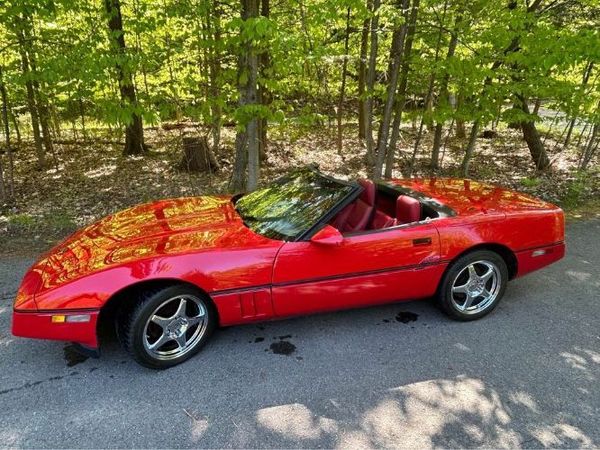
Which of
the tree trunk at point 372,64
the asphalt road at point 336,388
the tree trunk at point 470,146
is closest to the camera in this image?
the asphalt road at point 336,388

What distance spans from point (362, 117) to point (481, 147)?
3469mm

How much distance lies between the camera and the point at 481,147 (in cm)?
1166

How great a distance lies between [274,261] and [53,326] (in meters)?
1.43

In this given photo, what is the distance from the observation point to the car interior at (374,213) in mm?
3361

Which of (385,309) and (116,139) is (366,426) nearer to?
(385,309)

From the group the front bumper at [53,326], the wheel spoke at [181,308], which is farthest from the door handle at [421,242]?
the front bumper at [53,326]

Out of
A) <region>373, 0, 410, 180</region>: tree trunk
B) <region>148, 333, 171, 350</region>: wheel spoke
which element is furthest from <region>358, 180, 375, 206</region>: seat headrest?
<region>373, 0, 410, 180</region>: tree trunk

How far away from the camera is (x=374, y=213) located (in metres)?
3.59

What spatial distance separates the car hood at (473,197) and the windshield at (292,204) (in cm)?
97

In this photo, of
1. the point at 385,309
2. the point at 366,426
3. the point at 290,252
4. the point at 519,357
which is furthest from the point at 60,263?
the point at 519,357

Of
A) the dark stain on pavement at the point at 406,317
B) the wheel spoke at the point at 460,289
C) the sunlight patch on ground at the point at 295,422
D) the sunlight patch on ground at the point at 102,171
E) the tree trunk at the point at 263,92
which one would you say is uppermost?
the tree trunk at the point at 263,92

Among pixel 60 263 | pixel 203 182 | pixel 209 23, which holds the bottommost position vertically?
pixel 203 182

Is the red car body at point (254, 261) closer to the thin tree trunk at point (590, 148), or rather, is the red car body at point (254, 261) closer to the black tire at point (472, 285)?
the black tire at point (472, 285)

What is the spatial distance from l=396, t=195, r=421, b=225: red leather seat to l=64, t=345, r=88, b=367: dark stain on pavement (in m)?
2.62
